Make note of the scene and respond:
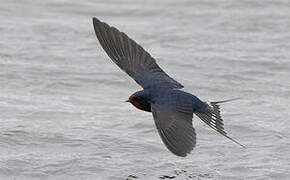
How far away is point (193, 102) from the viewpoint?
6.18m

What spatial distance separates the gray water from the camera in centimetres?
A: 643

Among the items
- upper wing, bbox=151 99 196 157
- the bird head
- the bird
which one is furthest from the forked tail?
the bird head

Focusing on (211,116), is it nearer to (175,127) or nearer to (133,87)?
(175,127)

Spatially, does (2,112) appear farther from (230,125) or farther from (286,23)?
(286,23)

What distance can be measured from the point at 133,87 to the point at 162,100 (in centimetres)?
233

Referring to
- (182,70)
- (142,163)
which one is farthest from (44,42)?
(142,163)

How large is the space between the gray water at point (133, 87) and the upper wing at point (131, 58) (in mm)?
488

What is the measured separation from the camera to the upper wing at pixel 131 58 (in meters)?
6.47

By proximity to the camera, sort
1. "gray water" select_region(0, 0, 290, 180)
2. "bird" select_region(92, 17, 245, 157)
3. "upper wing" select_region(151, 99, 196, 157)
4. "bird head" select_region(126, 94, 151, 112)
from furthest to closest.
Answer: "gray water" select_region(0, 0, 290, 180)
"bird head" select_region(126, 94, 151, 112)
"bird" select_region(92, 17, 245, 157)
"upper wing" select_region(151, 99, 196, 157)

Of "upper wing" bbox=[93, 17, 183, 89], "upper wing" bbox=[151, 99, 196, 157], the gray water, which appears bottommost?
the gray water

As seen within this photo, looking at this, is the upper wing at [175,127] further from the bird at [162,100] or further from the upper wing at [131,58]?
the upper wing at [131,58]

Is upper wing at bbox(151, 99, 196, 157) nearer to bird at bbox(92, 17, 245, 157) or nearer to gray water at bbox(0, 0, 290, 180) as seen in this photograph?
bird at bbox(92, 17, 245, 157)

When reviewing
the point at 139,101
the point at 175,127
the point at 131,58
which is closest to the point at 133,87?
the point at 131,58

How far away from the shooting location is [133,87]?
8.43 m
